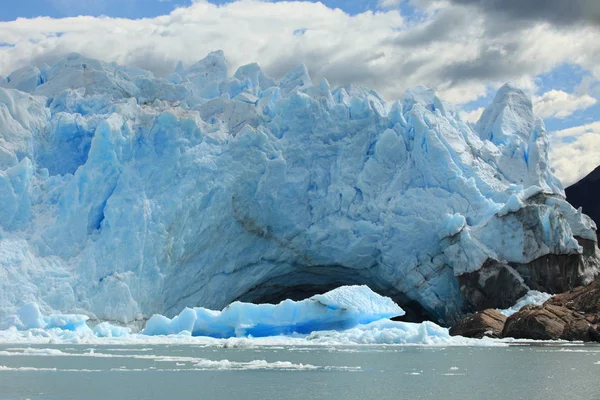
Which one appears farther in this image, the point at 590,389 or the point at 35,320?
the point at 35,320

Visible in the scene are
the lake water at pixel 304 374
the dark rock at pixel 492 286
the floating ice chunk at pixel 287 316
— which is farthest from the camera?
the dark rock at pixel 492 286

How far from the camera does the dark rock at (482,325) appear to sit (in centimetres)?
2019

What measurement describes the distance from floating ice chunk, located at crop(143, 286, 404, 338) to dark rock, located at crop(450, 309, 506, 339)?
7.28 feet

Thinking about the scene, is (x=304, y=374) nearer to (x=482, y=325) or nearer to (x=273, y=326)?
(x=273, y=326)

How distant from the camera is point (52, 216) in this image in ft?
72.0

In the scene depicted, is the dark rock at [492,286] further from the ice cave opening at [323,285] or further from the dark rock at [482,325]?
the ice cave opening at [323,285]

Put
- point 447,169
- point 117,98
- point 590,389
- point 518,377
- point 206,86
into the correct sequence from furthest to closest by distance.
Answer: point 206,86 → point 117,98 → point 447,169 → point 518,377 → point 590,389

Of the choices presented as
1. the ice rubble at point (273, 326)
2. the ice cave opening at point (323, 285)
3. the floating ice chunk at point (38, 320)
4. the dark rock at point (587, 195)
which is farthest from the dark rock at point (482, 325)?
the dark rock at point (587, 195)

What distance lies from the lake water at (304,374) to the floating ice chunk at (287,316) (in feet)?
9.91

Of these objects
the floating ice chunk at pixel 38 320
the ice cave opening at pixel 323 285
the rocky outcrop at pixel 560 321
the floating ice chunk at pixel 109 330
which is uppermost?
the ice cave opening at pixel 323 285

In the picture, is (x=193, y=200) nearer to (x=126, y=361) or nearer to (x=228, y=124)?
(x=228, y=124)

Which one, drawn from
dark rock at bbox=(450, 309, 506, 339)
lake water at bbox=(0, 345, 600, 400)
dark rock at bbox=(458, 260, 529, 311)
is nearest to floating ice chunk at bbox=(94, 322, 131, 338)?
lake water at bbox=(0, 345, 600, 400)

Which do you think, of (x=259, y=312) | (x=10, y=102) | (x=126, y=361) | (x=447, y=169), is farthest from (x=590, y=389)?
(x=10, y=102)

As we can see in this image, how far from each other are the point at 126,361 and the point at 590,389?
758cm
